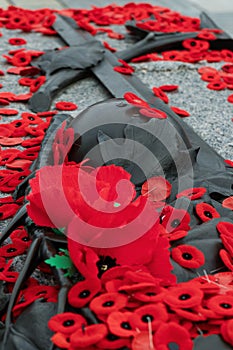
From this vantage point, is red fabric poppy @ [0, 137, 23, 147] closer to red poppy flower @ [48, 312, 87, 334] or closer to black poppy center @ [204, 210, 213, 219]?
A: black poppy center @ [204, 210, 213, 219]

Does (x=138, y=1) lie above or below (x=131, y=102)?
below

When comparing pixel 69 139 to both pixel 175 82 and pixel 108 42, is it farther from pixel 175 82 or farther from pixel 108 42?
pixel 108 42

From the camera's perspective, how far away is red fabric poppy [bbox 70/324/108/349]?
109 centimetres

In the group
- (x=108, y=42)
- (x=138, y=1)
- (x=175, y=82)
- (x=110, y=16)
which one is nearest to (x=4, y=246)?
(x=175, y=82)

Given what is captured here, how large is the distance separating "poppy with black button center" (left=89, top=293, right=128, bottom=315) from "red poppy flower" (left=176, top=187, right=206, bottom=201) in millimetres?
490

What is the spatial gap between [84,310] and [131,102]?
2.93ft

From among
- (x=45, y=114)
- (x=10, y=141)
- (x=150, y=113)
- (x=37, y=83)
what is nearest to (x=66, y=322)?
(x=150, y=113)

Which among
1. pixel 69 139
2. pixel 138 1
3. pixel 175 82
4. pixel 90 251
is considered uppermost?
pixel 90 251

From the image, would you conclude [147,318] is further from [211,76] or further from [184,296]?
[211,76]

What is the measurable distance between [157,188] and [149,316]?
Answer: 1.84ft

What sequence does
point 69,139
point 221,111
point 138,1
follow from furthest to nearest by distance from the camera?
point 138,1
point 221,111
point 69,139

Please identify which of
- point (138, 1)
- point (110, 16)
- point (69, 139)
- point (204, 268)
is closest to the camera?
point (204, 268)

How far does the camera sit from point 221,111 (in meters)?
2.49

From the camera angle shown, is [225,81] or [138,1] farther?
[138,1]
